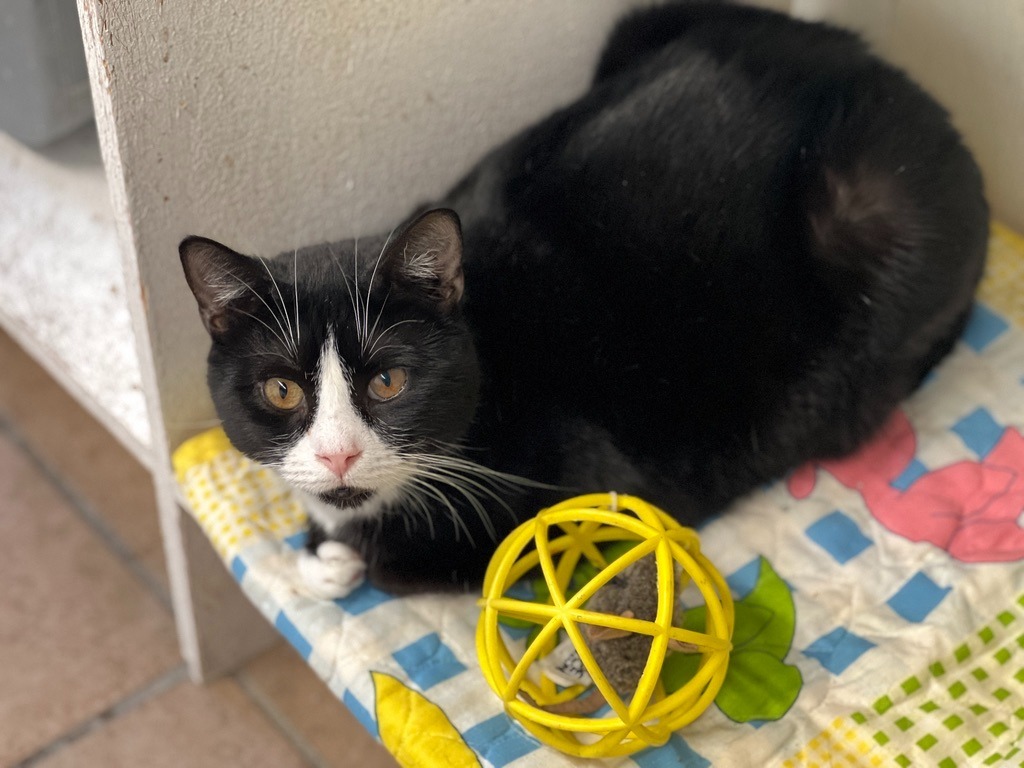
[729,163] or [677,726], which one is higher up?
[729,163]

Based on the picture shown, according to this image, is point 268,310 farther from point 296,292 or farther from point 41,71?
point 41,71

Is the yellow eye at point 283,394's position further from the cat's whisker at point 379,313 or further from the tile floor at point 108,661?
the tile floor at point 108,661

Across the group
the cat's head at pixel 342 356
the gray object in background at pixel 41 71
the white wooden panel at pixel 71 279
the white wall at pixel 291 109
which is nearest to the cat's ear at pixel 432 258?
the cat's head at pixel 342 356

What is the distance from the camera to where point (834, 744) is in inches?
35.1

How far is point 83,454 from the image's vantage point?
164 cm

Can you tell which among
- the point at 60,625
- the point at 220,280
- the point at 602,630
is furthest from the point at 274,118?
the point at 60,625

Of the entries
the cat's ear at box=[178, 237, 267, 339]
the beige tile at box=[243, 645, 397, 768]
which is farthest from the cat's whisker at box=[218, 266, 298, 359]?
the beige tile at box=[243, 645, 397, 768]

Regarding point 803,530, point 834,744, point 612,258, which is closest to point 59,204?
point 612,258

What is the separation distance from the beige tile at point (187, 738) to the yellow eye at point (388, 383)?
67 cm

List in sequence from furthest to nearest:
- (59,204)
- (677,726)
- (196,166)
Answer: (59,204), (196,166), (677,726)

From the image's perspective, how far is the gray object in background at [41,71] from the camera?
1.16m

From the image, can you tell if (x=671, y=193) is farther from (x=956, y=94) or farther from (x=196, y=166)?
(x=956, y=94)

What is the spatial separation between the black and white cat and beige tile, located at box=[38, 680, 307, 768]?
0.45 m

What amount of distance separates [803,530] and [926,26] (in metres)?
0.73
